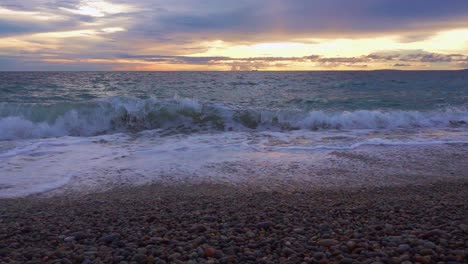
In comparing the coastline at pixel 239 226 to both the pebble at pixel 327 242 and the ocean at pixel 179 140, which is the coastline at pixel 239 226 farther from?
the ocean at pixel 179 140

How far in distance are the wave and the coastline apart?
719 cm

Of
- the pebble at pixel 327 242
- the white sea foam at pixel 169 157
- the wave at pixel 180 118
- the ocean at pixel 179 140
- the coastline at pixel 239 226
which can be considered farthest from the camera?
the wave at pixel 180 118

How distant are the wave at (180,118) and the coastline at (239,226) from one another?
7.19 m

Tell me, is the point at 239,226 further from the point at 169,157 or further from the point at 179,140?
the point at 179,140

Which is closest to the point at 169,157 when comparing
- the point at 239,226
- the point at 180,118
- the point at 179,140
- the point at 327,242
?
the point at 179,140

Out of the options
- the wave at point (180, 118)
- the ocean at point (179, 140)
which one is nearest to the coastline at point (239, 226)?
the ocean at point (179, 140)

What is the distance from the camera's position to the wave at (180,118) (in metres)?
13.1

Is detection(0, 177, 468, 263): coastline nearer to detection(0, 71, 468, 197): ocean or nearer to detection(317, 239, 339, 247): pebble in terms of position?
detection(317, 239, 339, 247): pebble

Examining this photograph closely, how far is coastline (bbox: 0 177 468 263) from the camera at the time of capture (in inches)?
129

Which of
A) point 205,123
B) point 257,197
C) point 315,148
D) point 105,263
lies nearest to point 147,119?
point 205,123

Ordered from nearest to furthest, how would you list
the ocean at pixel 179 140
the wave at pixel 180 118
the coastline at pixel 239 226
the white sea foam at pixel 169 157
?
the coastline at pixel 239 226
the white sea foam at pixel 169 157
the ocean at pixel 179 140
the wave at pixel 180 118

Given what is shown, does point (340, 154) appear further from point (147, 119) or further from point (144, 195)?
point (147, 119)

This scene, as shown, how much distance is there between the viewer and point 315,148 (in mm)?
8938

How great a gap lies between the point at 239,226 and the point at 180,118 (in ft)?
33.9
